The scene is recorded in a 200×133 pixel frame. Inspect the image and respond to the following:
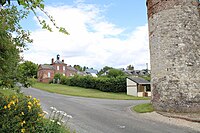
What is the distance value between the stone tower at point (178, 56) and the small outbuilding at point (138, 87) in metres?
17.8

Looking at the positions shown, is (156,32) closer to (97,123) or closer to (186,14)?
(186,14)

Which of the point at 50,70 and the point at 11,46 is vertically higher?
the point at 50,70

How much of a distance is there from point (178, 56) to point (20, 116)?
1012 cm

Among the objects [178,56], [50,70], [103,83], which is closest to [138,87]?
[103,83]

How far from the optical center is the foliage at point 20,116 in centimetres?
421

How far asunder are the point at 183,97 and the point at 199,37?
387cm

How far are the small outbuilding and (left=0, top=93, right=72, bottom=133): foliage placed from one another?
87.2ft

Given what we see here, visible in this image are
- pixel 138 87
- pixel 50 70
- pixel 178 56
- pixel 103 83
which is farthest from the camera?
pixel 50 70

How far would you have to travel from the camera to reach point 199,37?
479 inches

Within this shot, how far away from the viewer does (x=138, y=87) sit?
1200 inches

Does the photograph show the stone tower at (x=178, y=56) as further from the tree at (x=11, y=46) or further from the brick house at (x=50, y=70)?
the brick house at (x=50, y=70)

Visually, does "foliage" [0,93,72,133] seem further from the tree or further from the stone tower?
the stone tower

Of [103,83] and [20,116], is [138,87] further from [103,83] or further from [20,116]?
[20,116]

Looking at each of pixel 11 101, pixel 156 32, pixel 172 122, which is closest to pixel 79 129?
pixel 11 101
